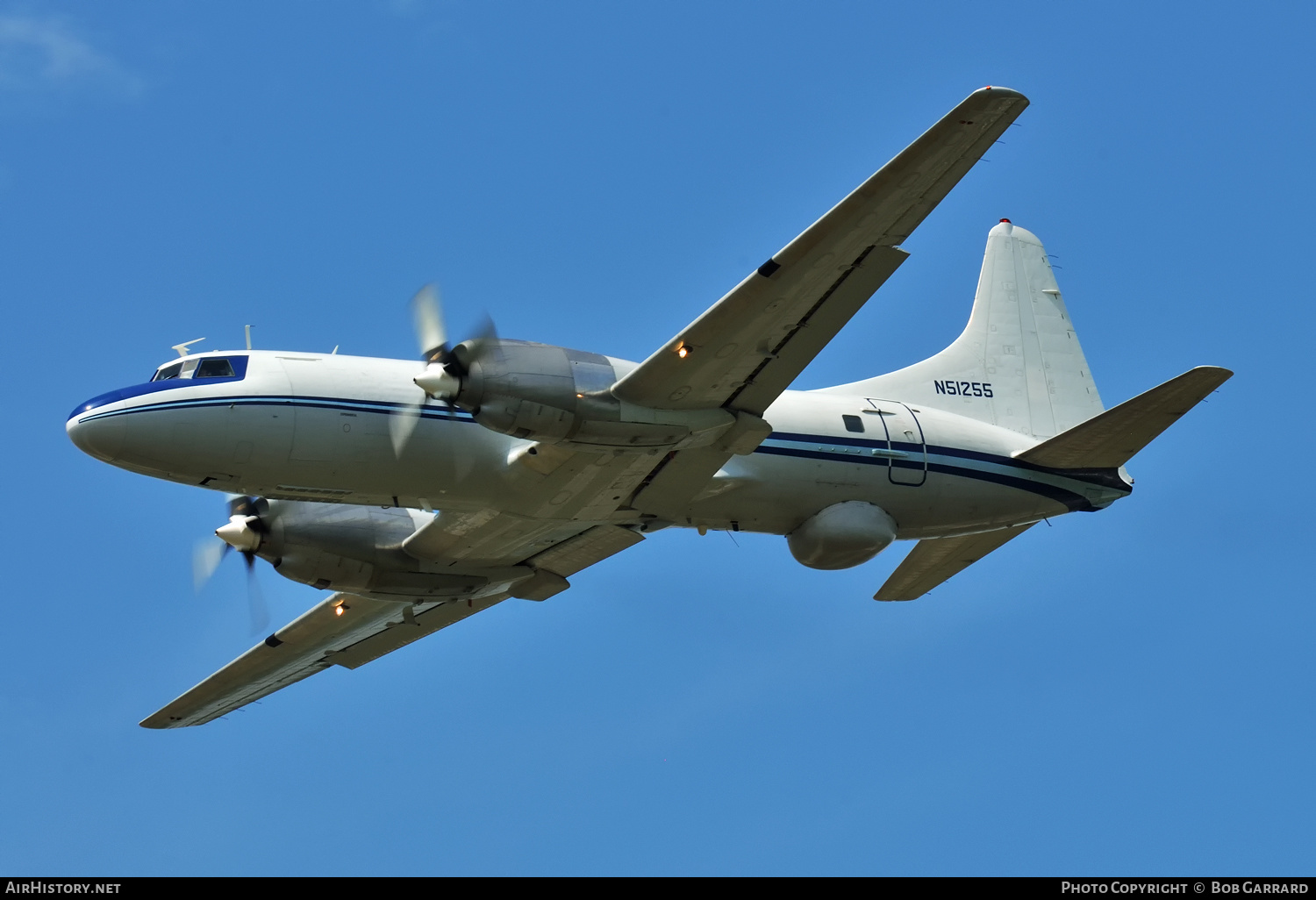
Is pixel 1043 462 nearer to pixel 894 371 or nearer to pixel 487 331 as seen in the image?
pixel 894 371

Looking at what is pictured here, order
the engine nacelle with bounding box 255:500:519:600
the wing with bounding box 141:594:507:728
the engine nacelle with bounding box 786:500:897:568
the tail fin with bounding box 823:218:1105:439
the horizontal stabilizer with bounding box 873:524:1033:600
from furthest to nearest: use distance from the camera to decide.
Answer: the wing with bounding box 141:594:507:728
the horizontal stabilizer with bounding box 873:524:1033:600
the tail fin with bounding box 823:218:1105:439
the engine nacelle with bounding box 255:500:519:600
the engine nacelle with bounding box 786:500:897:568

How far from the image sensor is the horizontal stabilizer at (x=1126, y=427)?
2509 centimetres

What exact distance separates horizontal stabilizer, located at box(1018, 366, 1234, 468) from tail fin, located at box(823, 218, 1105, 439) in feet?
6.27

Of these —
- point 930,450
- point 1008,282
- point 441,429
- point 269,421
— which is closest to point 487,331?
point 441,429

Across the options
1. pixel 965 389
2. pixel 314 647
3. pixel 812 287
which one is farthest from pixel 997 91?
pixel 314 647

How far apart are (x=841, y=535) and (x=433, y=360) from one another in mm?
8286

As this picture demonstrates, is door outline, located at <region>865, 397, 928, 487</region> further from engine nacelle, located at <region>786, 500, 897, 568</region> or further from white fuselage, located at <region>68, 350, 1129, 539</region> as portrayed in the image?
engine nacelle, located at <region>786, 500, 897, 568</region>

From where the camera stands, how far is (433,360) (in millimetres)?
21797

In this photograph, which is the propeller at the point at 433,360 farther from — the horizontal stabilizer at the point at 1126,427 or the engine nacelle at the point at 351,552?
the horizontal stabilizer at the point at 1126,427

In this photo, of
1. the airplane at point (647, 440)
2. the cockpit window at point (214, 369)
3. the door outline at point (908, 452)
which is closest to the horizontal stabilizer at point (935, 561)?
the airplane at point (647, 440)

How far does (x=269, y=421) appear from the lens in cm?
2220

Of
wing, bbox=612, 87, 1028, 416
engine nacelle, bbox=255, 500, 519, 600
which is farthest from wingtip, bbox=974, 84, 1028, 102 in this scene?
engine nacelle, bbox=255, 500, 519, 600

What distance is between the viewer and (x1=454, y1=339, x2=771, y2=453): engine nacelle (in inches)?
830

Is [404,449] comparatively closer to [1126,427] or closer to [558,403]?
[558,403]
